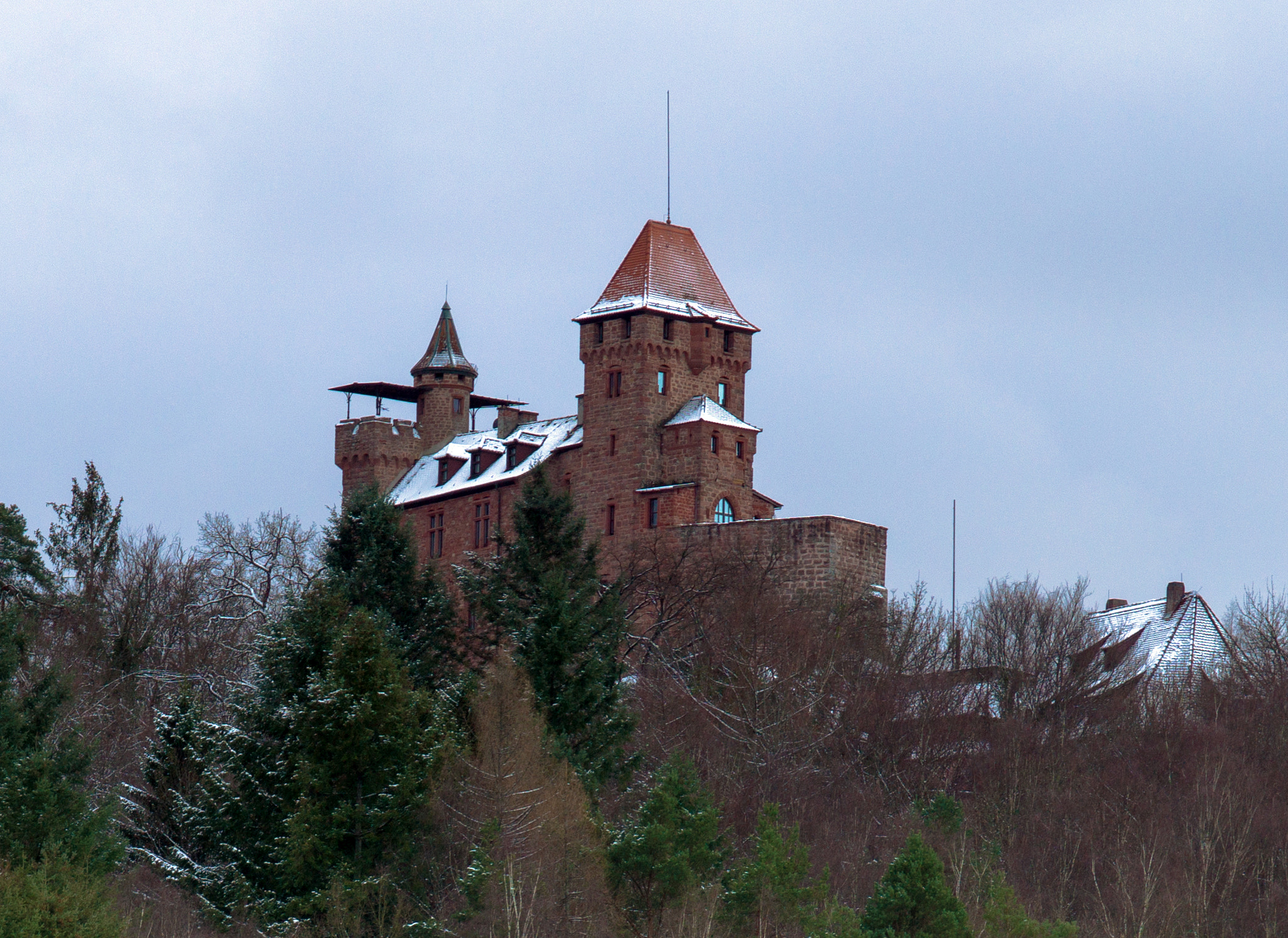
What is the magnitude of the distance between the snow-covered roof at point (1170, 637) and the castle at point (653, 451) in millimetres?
6597

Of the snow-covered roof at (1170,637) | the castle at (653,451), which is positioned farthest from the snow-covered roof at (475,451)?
the snow-covered roof at (1170,637)

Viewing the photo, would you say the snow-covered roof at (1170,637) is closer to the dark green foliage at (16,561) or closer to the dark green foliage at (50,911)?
the dark green foliage at (16,561)

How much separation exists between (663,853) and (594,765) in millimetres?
4649

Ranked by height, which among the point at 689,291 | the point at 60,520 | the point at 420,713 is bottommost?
the point at 420,713

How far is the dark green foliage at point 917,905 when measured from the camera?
25.8 metres

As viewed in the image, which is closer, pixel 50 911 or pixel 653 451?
pixel 50 911

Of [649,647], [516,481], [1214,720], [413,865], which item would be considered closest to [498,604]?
[413,865]

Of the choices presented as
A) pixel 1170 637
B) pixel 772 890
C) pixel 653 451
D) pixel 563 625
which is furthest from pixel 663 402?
pixel 772 890

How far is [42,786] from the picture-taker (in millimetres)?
30797

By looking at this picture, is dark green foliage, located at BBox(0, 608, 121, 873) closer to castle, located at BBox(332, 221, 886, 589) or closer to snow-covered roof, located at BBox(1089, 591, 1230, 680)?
castle, located at BBox(332, 221, 886, 589)

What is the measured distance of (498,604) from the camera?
3644 cm

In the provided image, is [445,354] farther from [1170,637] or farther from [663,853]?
[663,853]

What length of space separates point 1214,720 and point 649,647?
40.3 feet

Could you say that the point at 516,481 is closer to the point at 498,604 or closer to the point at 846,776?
the point at 846,776
